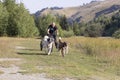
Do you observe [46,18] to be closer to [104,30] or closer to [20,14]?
[20,14]

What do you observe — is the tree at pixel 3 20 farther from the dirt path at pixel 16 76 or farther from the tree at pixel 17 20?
the dirt path at pixel 16 76

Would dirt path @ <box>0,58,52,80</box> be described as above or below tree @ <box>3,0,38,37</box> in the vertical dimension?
below

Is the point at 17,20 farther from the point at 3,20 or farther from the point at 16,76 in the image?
the point at 16,76

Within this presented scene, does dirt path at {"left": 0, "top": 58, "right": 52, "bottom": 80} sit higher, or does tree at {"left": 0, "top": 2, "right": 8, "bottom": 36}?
tree at {"left": 0, "top": 2, "right": 8, "bottom": 36}

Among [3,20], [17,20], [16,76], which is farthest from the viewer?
[17,20]

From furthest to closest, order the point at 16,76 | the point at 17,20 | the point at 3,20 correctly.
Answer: the point at 17,20, the point at 3,20, the point at 16,76

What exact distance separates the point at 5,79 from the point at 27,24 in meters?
61.3

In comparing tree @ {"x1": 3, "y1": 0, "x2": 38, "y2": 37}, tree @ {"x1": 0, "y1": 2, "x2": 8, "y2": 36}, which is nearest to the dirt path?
tree @ {"x1": 0, "y1": 2, "x2": 8, "y2": 36}

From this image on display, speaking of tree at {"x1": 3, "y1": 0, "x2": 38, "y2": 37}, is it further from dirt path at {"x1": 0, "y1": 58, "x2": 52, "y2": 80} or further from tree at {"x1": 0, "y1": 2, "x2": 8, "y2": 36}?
dirt path at {"x1": 0, "y1": 58, "x2": 52, "y2": 80}

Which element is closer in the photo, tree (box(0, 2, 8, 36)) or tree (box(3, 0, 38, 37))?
tree (box(0, 2, 8, 36))

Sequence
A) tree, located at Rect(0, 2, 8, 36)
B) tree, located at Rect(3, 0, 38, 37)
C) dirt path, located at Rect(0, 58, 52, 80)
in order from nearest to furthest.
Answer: dirt path, located at Rect(0, 58, 52, 80) < tree, located at Rect(0, 2, 8, 36) < tree, located at Rect(3, 0, 38, 37)

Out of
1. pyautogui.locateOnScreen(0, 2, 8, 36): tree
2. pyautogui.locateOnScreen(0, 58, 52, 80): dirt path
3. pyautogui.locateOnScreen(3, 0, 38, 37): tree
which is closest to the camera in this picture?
pyautogui.locateOnScreen(0, 58, 52, 80): dirt path

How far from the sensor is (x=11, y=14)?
71.8 meters

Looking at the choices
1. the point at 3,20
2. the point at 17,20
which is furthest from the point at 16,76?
the point at 17,20
